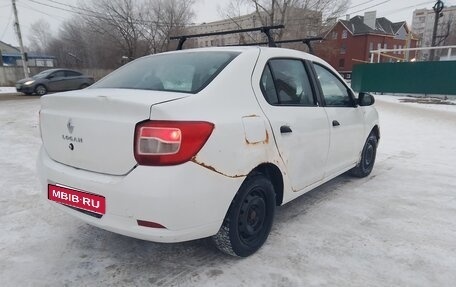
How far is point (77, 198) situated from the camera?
2.30 m

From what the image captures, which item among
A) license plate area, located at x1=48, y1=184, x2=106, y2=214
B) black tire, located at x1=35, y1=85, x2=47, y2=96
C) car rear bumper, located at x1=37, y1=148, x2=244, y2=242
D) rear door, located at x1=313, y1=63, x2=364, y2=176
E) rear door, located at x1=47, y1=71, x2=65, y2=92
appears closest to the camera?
car rear bumper, located at x1=37, y1=148, x2=244, y2=242

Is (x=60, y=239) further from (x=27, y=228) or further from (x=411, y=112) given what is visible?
(x=411, y=112)

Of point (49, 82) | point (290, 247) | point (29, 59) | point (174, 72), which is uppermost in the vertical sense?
point (29, 59)

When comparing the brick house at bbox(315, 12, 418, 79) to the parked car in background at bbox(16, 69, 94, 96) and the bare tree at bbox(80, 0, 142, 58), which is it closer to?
the bare tree at bbox(80, 0, 142, 58)

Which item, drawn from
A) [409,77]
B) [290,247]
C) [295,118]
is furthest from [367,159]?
[409,77]

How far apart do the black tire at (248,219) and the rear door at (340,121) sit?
42.9 inches

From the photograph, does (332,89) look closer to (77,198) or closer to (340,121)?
(340,121)

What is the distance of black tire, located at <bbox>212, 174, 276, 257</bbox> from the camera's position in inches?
95.3

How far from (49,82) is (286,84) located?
710 inches

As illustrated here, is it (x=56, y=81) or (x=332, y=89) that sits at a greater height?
(x=332, y=89)

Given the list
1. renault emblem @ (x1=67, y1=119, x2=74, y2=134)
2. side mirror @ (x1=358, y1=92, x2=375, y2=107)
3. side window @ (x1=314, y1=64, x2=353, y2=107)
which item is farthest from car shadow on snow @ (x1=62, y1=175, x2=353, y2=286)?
side mirror @ (x1=358, y1=92, x2=375, y2=107)

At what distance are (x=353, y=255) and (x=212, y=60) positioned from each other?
1.91 meters

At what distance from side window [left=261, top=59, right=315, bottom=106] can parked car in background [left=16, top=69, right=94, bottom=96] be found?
1789cm

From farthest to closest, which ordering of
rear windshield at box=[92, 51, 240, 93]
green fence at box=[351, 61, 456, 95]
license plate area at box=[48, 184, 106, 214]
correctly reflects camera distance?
green fence at box=[351, 61, 456, 95] → rear windshield at box=[92, 51, 240, 93] → license plate area at box=[48, 184, 106, 214]
